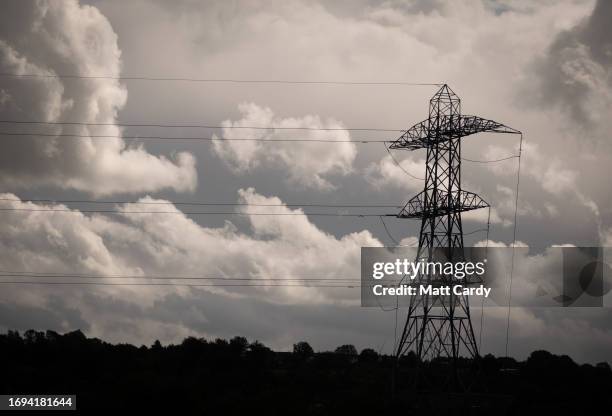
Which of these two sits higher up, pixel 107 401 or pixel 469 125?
pixel 469 125

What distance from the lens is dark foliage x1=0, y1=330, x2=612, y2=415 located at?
65.4 m

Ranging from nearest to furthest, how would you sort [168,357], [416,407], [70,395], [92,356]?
[416,407] → [70,395] → [92,356] → [168,357]

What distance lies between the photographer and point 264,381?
106625 mm

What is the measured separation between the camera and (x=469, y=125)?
6469 centimetres

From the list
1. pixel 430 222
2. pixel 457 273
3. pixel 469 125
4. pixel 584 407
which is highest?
pixel 469 125

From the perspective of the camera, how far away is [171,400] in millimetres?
77688

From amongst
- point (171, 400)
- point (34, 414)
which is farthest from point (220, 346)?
point (34, 414)

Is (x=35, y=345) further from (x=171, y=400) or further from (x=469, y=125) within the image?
(x=469, y=125)

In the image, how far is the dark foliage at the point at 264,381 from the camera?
6544cm

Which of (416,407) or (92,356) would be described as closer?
(416,407)

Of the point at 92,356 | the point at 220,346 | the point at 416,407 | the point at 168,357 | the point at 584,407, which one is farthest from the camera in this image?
the point at 220,346

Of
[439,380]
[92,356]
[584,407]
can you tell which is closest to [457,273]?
[439,380]

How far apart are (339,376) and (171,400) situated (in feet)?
157

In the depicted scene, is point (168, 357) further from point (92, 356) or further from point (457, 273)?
point (457, 273)
